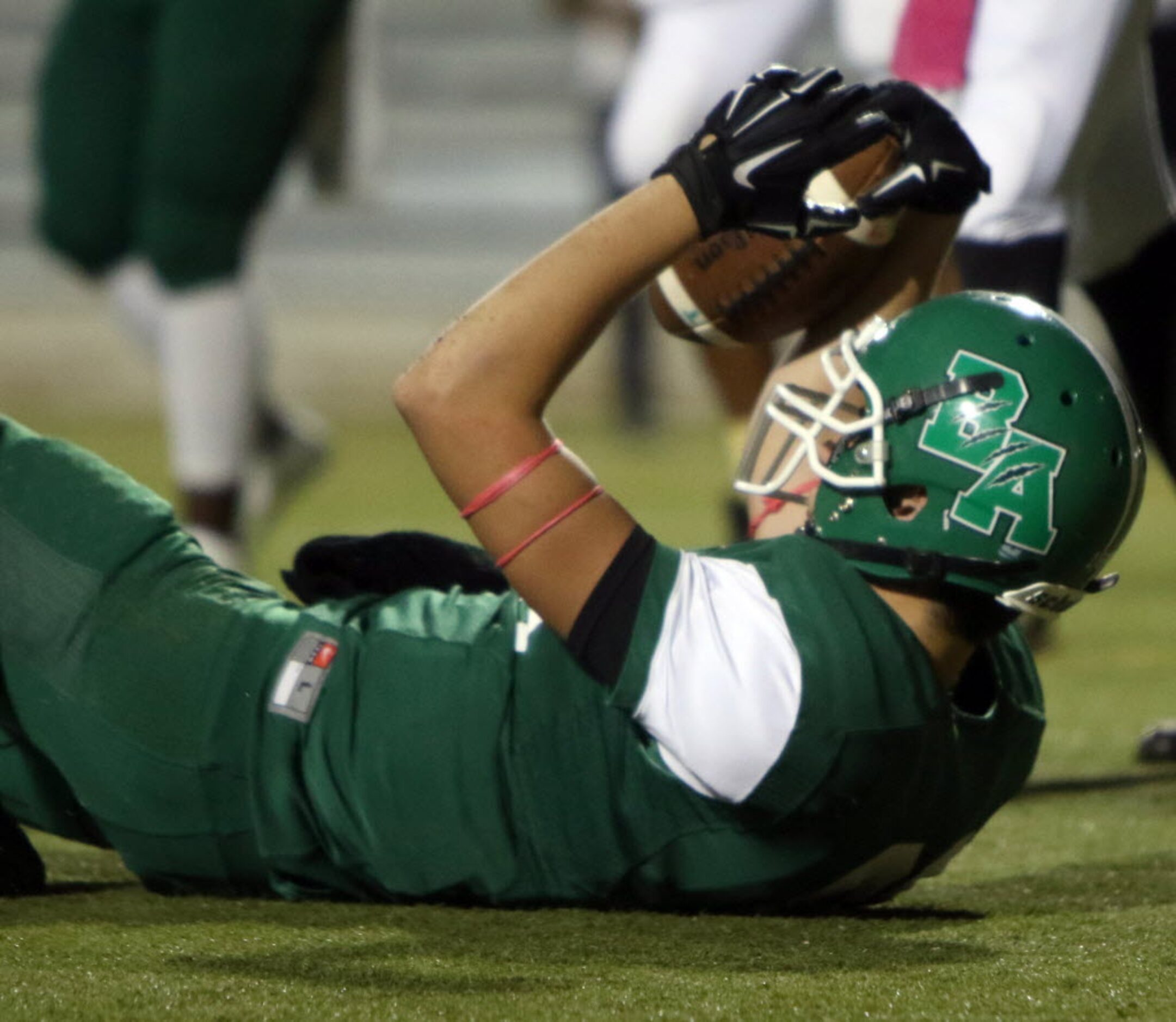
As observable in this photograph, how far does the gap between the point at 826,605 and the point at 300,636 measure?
40 cm

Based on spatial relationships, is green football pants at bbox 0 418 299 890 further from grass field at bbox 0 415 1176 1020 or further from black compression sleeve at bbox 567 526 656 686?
black compression sleeve at bbox 567 526 656 686

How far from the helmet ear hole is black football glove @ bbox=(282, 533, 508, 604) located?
373 millimetres

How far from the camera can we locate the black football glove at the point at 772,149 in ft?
4.71

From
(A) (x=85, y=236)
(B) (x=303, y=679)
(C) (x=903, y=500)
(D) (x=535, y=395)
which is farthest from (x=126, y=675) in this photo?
(A) (x=85, y=236)

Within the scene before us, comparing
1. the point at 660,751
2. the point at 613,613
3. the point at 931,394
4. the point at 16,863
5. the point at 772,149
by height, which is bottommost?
the point at 16,863

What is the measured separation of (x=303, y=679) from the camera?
149 centimetres

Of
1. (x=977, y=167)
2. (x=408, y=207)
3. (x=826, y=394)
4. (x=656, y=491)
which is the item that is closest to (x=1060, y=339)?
(x=826, y=394)

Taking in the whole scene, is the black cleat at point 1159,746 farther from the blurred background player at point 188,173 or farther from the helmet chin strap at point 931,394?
the blurred background player at point 188,173

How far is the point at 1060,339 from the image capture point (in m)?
1.43

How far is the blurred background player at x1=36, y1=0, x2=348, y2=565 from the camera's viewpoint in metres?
2.85

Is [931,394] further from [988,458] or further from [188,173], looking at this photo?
[188,173]

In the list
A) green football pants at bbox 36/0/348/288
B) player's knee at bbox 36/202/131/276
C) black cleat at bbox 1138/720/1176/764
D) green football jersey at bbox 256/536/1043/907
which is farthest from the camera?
player's knee at bbox 36/202/131/276

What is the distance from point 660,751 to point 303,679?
0.27m

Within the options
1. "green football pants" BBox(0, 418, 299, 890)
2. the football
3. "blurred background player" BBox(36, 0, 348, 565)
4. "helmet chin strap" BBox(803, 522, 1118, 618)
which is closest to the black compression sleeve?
"helmet chin strap" BBox(803, 522, 1118, 618)
